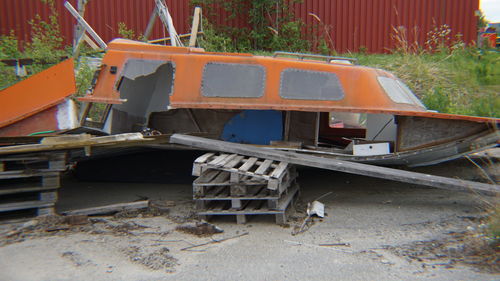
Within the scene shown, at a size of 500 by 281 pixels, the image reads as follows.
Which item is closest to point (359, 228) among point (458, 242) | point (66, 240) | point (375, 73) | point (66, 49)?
point (458, 242)

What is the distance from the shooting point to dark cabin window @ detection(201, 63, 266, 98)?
4.98m

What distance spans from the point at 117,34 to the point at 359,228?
8.81 meters

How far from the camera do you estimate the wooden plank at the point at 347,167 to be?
4.43 meters

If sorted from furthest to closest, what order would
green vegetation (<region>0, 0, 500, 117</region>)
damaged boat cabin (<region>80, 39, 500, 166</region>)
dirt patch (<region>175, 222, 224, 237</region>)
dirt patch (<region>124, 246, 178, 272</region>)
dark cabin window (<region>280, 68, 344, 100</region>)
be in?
1. green vegetation (<region>0, 0, 500, 117</region>)
2. dark cabin window (<region>280, 68, 344, 100</region>)
3. damaged boat cabin (<region>80, 39, 500, 166</region>)
4. dirt patch (<region>175, 222, 224, 237</region>)
5. dirt patch (<region>124, 246, 178, 272</region>)

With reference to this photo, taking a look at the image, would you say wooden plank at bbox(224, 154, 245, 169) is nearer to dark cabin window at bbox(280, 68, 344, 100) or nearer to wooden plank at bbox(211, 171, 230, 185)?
wooden plank at bbox(211, 171, 230, 185)

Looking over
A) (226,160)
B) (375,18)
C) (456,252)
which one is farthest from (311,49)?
(456,252)

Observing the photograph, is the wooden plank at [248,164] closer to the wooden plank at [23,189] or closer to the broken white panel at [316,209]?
the broken white panel at [316,209]

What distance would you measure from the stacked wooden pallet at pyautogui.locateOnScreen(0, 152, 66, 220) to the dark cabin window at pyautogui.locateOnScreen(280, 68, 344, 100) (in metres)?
2.76

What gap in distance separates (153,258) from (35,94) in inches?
123

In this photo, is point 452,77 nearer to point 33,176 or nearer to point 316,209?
point 316,209

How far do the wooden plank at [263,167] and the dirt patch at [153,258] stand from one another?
1.25 metres

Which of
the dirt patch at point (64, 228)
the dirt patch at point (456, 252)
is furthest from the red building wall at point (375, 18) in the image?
the dirt patch at point (456, 252)

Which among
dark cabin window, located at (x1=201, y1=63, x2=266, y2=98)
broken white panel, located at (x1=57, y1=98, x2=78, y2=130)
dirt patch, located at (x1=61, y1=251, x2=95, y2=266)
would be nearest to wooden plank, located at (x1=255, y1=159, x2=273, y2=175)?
dark cabin window, located at (x1=201, y1=63, x2=266, y2=98)

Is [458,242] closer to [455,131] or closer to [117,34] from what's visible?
[455,131]
